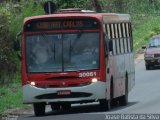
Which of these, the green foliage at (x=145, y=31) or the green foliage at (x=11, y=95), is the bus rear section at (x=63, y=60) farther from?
the green foliage at (x=145, y=31)

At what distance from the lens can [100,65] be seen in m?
23.3

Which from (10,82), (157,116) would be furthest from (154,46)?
(157,116)

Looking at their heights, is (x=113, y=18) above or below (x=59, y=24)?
below

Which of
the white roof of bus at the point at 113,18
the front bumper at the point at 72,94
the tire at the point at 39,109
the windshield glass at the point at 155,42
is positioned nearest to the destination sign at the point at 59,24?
the white roof of bus at the point at 113,18

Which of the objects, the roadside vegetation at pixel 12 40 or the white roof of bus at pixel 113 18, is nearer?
the white roof of bus at pixel 113 18

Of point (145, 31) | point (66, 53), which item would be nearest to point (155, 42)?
point (145, 31)

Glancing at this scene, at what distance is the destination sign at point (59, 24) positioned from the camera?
2359 centimetres

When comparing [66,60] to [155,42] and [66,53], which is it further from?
[155,42]

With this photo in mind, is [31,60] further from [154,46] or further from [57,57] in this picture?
[154,46]

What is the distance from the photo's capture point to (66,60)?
76.9ft

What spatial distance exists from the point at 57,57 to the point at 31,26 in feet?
3.89

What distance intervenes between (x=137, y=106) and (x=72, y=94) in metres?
3.24

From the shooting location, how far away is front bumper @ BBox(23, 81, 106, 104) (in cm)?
2305

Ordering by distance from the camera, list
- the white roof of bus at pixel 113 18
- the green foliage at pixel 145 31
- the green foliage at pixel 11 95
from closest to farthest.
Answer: the white roof of bus at pixel 113 18 → the green foliage at pixel 11 95 → the green foliage at pixel 145 31
